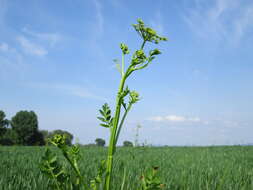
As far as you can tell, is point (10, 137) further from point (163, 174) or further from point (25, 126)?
point (163, 174)

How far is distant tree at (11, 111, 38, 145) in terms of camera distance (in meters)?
57.2

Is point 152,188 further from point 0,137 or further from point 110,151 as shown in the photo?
point 0,137

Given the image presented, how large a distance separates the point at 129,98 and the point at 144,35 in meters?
0.37

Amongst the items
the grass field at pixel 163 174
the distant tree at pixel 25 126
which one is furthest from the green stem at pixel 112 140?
the distant tree at pixel 25 126

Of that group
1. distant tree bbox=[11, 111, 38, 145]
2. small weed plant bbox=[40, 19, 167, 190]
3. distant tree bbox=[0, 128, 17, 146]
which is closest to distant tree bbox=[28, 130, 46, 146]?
distant tree bbox=[11, 111, 38, 145]

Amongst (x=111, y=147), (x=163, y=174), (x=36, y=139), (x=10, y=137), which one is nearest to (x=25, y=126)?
(x=10, y=137)

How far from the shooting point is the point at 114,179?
2.89 metres

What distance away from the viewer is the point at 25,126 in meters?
57.7

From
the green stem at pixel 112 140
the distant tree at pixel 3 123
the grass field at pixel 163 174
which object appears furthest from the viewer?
the distant tree at pixel 3 123

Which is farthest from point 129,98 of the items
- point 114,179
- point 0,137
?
point 0,137

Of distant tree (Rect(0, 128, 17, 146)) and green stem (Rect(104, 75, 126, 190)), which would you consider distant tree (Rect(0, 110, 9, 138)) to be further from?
green stem (Rect(104, 75, 126, 190))

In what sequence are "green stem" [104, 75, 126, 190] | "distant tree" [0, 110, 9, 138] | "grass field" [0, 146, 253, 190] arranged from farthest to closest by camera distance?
1. "distant tree" [0, 110, 9, 138]
2. "grass field" [0, 146, 253, 190]
3. "green stem" [104, 75, 126, 190]

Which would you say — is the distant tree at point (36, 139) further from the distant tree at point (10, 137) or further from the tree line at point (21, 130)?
the distant tree at point (10, 137)

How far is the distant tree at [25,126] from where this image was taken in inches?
2251
